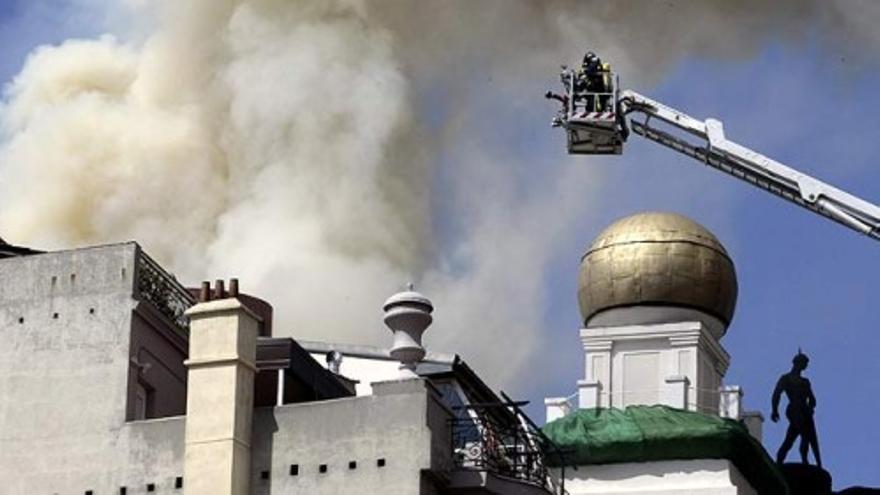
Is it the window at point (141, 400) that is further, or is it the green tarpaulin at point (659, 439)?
the green tarpaulin at point (659, 439)

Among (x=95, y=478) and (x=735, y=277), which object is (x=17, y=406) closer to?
(x=95, y=478)

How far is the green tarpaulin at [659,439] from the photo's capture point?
214 feet

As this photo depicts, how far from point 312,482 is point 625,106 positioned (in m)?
32.6

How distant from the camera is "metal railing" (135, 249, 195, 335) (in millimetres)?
49719

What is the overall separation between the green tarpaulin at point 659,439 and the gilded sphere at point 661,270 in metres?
3.90

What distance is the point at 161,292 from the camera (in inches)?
1988

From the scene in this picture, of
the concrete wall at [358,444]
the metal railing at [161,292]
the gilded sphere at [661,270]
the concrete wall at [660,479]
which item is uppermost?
the gilded sphere at [661,270]

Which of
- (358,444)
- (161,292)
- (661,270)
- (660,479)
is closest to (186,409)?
(161,292)

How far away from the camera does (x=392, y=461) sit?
46.0 metres

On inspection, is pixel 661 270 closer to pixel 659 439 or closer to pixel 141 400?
pixel 659 439

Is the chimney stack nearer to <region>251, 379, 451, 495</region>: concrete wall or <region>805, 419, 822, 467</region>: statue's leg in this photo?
<region>251, 379, 451, 495</region>: concrete wall

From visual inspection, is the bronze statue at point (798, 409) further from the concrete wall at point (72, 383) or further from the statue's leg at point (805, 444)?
the concrete wall at point (72, 383)

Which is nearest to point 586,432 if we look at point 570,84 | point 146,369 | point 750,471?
point 750,471

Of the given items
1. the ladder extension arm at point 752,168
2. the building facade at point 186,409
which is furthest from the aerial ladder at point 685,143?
the building facade at point 186,409
